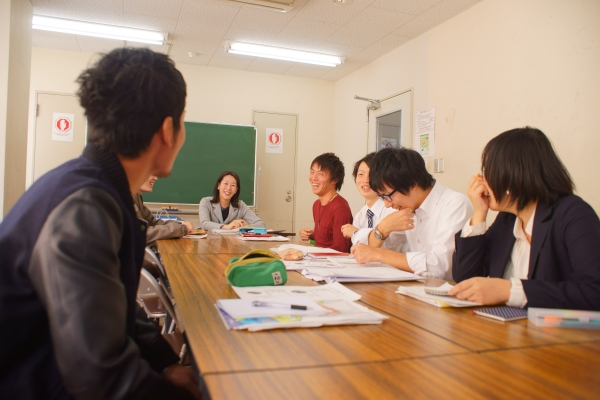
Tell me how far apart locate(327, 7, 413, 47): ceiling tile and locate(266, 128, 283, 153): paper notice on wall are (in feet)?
5.66

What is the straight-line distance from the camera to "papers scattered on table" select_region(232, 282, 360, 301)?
126 centimetres

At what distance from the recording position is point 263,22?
4230mm

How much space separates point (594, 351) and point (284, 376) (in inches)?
26.6

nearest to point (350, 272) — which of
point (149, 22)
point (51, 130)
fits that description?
point (149, 22)

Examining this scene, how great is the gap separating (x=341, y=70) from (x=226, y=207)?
95.6 inches

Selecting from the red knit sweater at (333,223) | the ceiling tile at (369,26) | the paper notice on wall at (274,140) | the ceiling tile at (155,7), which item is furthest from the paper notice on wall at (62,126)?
the red knit sweater at (333,223)

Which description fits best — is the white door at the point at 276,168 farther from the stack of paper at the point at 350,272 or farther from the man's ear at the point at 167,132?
the man's ear at the point at 167,132

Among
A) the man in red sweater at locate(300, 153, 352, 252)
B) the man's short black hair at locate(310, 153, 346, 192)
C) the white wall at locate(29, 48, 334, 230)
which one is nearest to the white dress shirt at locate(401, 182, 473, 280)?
the man in red sweater at locate(300, 153, 352, 252)

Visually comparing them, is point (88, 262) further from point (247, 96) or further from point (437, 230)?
point (247, 96)

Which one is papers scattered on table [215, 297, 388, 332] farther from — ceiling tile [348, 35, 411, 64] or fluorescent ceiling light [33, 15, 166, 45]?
fluorescent ceiling light [33, 15, 166, 45]

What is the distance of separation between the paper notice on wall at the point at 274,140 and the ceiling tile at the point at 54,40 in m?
2.53

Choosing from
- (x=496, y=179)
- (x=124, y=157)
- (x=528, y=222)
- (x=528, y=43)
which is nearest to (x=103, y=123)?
(x=124, y=157)

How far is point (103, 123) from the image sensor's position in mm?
894

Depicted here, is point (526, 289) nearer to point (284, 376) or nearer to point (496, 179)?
point (496, 179)
